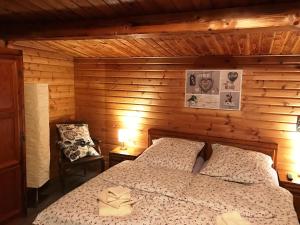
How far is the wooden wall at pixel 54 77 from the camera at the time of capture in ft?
10.7

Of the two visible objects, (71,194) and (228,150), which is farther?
(228,150)

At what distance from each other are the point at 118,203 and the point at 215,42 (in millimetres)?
1878

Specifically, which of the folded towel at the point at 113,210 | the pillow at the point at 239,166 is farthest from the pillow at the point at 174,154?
the folded towel at the point at 113,210

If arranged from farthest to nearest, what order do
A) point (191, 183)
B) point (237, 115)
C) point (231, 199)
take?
point (237, 115) → point (191, 183) → point (231, 199)

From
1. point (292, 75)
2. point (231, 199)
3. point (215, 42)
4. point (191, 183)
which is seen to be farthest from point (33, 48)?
point (292, 75)

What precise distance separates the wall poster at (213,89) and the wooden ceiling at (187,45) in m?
0.26

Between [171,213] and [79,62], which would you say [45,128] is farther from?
[171,213]

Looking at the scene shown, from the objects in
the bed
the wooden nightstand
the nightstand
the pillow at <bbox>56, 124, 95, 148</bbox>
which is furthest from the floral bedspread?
the pillow at <bbox>56, 124, 95, 148</bbox>

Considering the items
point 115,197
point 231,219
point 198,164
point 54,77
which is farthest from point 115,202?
point 54,77

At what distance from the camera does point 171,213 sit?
1899 mm

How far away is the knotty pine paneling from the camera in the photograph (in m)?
2.94

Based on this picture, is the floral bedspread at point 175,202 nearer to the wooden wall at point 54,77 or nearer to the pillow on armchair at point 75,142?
the pillow on armchair at point 75,142

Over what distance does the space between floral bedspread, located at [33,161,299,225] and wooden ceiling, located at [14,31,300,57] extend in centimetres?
140

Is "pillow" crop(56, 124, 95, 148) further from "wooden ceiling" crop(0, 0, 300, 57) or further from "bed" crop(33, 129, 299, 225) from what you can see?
"wooden ceiling" crop(0, 0, 300, 57)
